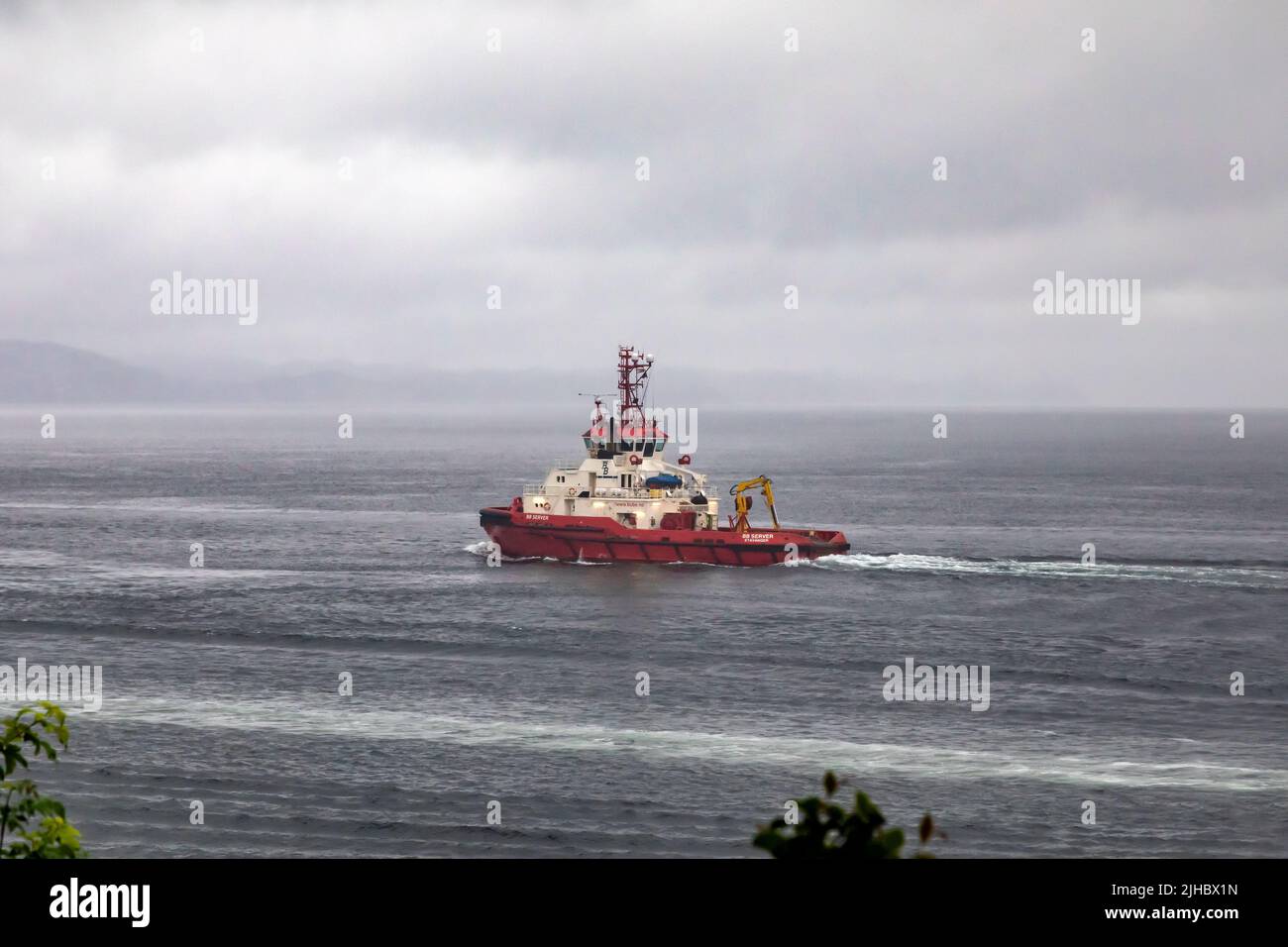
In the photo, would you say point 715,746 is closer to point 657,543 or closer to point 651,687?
point 651,687

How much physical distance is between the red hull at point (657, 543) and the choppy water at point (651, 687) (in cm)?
144

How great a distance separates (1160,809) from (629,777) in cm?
1353

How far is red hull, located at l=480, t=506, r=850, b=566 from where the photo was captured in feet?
248

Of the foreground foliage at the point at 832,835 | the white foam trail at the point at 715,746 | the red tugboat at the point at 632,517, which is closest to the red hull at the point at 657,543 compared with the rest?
the red tugboat at the point at 632,517

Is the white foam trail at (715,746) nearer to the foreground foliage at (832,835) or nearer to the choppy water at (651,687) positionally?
the choppy water at (651,687)

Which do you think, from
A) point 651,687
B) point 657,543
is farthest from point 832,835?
point 657,543

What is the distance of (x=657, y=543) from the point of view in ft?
250

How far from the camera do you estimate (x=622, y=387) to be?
81.5 meters

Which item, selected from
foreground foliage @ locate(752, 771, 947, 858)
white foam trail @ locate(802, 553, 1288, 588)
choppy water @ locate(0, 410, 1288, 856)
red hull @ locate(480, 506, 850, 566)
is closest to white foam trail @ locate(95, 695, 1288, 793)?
choppy water @ locate(0, 410, 1288, 856)
